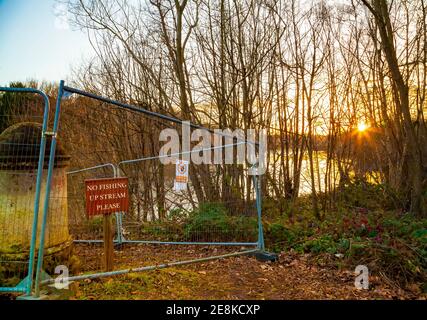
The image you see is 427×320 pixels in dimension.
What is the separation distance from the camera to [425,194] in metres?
6.41

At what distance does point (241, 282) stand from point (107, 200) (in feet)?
7.33

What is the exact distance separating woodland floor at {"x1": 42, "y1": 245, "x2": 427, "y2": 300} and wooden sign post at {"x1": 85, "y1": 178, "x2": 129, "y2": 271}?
0.47 m

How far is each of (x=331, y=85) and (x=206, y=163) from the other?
446 centimetres

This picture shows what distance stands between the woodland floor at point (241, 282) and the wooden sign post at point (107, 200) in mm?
465

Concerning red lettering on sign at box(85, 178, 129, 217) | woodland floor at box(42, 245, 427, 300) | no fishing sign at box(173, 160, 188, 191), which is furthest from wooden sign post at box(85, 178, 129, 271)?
no fishing sign at box(173, 160, 188, 191)

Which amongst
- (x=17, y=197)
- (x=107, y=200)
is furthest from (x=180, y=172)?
(x=17, y=197)

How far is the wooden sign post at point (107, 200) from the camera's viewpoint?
361 cm

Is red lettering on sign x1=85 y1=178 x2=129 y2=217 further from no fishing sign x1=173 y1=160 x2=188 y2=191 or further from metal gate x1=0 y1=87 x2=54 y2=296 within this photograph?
no fishing sign x1=173 y1=160 x2=188 y2=191

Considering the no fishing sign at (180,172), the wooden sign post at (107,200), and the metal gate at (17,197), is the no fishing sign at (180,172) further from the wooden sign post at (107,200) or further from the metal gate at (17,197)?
the metal gate at (17,197)

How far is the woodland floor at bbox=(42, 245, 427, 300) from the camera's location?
11.8 feet

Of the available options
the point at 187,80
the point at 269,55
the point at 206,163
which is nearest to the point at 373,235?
the point at 206,163
